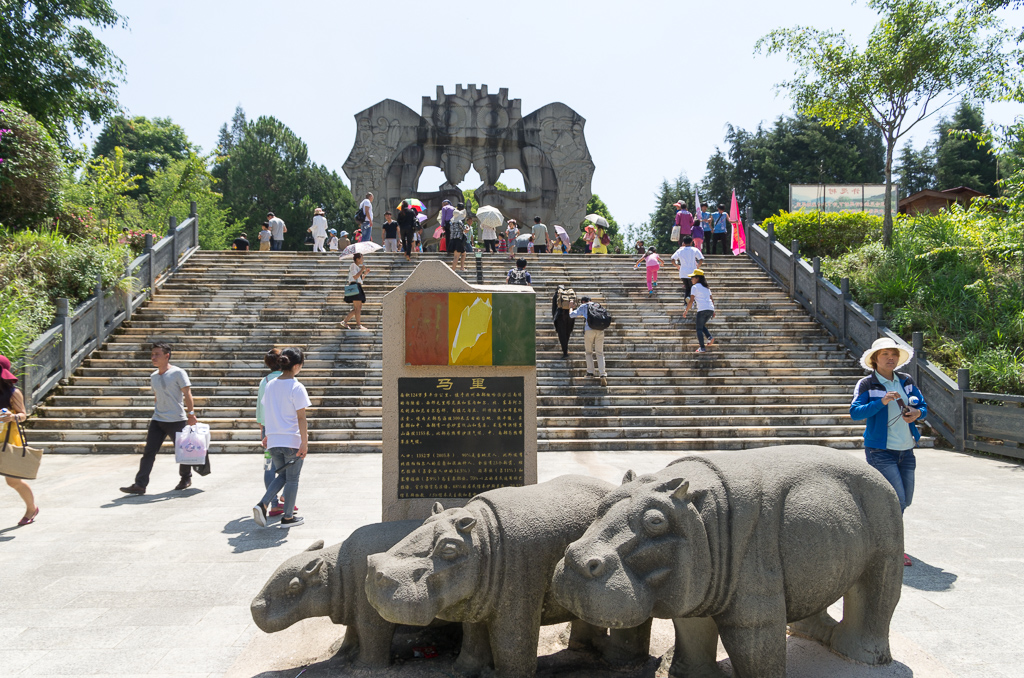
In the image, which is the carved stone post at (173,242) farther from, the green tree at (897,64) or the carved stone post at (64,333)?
the green tree at (897,64)

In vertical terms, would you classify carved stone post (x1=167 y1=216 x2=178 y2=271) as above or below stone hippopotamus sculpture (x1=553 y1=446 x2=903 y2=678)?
above

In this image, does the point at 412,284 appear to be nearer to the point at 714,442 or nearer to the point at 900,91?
the point at 714,442

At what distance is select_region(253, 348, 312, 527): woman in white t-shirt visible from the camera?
6141 mm

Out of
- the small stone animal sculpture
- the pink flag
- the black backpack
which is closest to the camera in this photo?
the small stone animal sculpture

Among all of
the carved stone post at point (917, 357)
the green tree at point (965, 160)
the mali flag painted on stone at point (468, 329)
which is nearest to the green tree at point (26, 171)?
the mali flag painted on stone at point (468, 329)

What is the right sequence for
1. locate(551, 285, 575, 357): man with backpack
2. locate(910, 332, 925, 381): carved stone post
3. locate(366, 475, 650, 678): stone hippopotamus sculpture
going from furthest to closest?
locate(551, 285, 575, 357): man with backpack < locate(910, 332, 925, 381): carved stone post < locate(366, 475, 650, 678): stone hippopotamus sculpture

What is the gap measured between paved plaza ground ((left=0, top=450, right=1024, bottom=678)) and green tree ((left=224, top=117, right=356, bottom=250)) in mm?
40101

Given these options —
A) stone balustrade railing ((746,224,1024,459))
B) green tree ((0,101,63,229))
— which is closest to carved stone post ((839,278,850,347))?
stone balustrade railing ((746,224,1024,459))

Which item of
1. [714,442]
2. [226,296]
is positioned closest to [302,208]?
[226,296]

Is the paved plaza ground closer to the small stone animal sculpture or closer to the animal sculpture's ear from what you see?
the small stone animal sculpture

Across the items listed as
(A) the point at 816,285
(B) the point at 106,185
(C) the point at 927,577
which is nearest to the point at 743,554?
(C) the point at 927,577

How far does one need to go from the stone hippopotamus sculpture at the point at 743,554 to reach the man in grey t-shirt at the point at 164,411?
5.94 meters

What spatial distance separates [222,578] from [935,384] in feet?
36.4

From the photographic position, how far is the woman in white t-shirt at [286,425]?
6141mm
